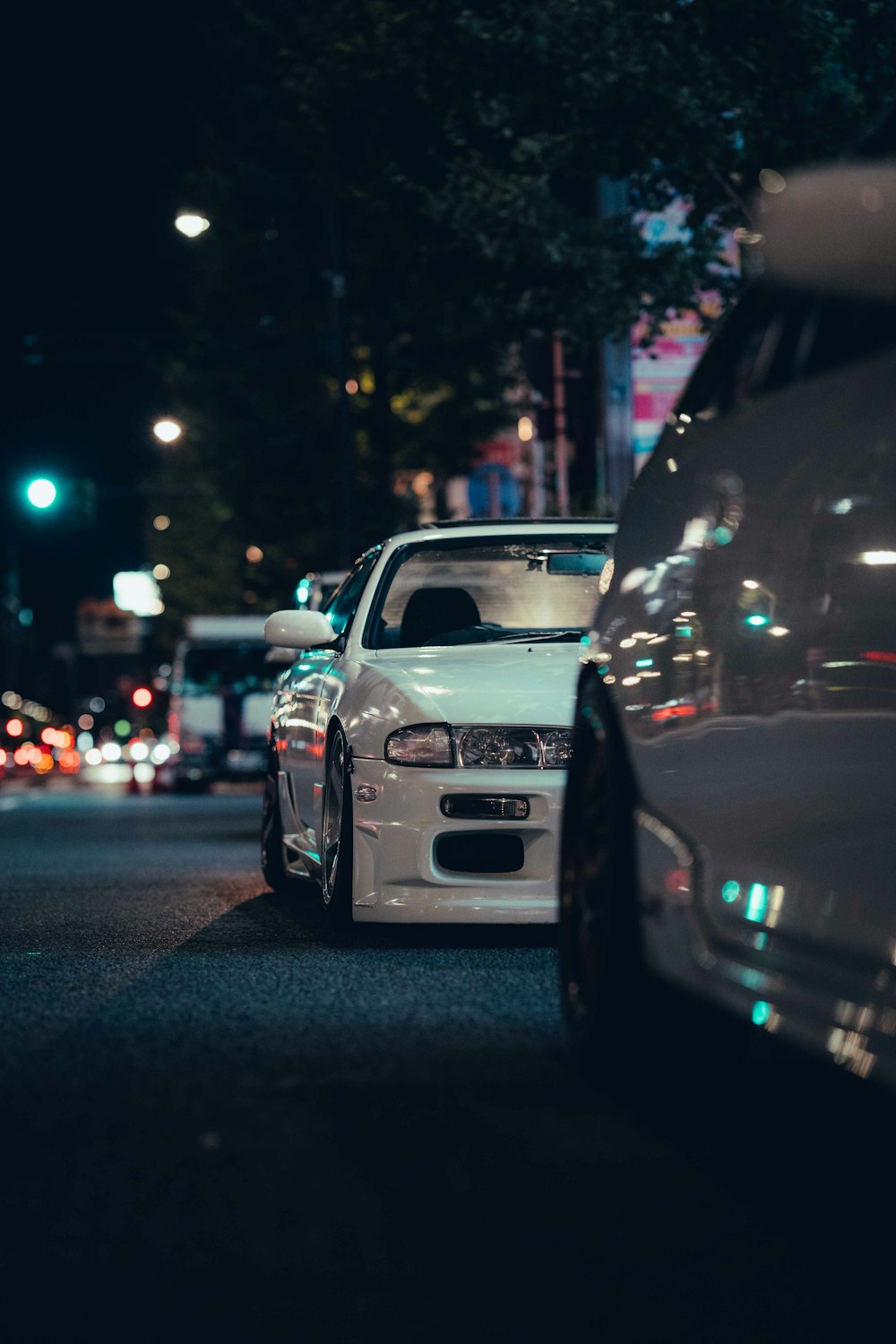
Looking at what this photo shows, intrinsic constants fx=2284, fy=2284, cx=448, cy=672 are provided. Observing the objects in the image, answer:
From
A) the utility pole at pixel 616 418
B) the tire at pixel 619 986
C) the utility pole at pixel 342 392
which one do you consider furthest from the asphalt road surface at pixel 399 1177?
the utility pole at pixel 616 418

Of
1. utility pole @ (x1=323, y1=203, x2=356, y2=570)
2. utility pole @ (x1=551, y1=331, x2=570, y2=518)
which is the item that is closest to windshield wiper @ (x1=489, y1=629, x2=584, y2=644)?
utility pole @ (x1=323, y1=203, x2=356, y2=570)

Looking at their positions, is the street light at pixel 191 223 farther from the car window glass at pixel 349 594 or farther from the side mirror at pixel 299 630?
the side mirror at pixel 299 630

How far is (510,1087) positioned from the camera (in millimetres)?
5137

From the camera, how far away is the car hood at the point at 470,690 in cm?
805

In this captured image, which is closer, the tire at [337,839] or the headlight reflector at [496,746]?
the headlight reflector at [496,746]

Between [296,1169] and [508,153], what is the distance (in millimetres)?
14007

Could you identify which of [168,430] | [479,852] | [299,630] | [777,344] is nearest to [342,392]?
[168,430]

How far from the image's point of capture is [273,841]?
428 inches

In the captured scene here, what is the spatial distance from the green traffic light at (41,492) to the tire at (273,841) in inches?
1037

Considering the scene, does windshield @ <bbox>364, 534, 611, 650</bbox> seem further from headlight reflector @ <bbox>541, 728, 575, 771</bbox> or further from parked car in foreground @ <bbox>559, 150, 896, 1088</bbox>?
parked car in foreground @ <bbox>559, 150, 896, 1088</bbox>

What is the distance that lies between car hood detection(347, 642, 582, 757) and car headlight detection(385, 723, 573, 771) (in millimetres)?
36

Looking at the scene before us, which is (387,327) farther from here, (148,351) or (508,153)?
(508,153)

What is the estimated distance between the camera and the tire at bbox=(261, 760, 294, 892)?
10734mm

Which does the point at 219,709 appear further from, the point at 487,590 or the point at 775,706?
the point at 775,706
